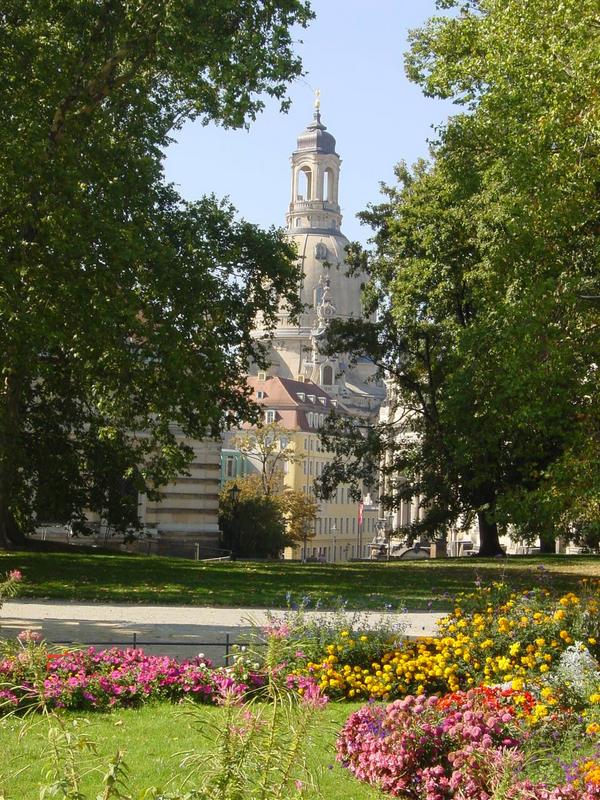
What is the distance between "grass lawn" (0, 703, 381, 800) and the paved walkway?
2.45 m

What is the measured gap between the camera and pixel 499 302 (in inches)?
1126

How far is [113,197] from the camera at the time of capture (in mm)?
24719

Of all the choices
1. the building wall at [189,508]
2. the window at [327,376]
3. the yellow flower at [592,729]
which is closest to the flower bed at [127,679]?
the yellow flower at [592,729]

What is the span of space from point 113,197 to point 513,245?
28.8 ft

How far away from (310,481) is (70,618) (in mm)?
112344

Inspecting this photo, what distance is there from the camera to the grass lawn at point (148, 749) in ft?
29.3

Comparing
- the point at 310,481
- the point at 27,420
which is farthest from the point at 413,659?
the point at 310,481

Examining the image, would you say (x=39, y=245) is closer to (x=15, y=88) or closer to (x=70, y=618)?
(x=15, y=88)

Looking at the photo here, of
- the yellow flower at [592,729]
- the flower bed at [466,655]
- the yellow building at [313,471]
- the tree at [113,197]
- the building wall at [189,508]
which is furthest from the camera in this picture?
the yellow building at [313,471]

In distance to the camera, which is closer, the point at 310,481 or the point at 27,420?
the point at 27,420

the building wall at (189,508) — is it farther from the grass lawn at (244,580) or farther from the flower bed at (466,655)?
the flower bed at (466,655)

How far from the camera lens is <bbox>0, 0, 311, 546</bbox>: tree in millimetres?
22484

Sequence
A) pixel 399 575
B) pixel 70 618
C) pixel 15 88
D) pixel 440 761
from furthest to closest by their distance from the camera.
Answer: pixel 399 575 < pixel 15 88 < pixel 70 618 < pixel 440 761

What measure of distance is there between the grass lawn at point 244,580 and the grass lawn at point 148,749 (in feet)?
20.8
